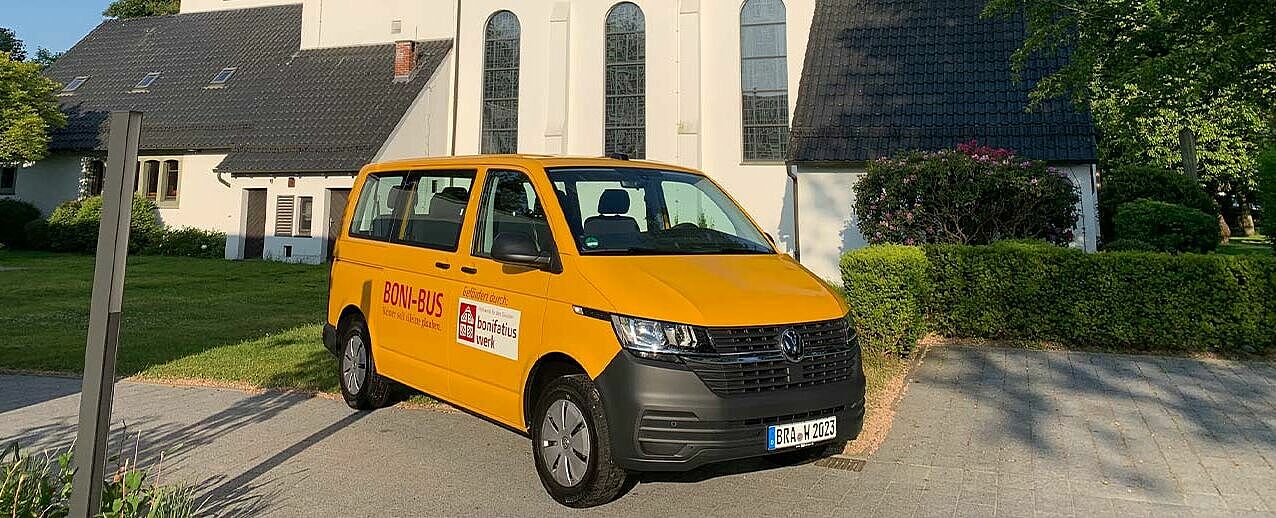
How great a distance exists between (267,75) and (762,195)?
63.1 ft

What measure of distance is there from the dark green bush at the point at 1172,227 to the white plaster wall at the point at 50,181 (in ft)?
108

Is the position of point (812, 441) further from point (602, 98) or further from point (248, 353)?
point (602, 98)

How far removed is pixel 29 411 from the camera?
5.74 metres

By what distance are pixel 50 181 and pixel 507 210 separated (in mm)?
29295

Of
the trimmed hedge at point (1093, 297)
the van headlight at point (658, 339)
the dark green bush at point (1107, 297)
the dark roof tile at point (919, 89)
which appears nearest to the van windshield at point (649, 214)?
the van headlight at point (658, 339)

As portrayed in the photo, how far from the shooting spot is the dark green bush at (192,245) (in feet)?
73.6

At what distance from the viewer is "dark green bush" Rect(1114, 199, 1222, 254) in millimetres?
15883

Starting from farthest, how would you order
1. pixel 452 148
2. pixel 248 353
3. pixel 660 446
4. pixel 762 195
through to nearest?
pixel 452 148 < pixel 762 195 < pixel 248 353 < pixel 660 446

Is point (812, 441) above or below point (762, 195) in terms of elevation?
below

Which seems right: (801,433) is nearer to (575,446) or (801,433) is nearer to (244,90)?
(575,446)

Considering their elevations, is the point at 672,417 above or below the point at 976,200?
below

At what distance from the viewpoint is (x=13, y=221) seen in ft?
77.3

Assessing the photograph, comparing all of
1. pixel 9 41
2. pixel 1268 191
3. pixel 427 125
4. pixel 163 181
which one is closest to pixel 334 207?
pixel 427 125

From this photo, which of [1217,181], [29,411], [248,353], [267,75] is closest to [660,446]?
[29,411]
